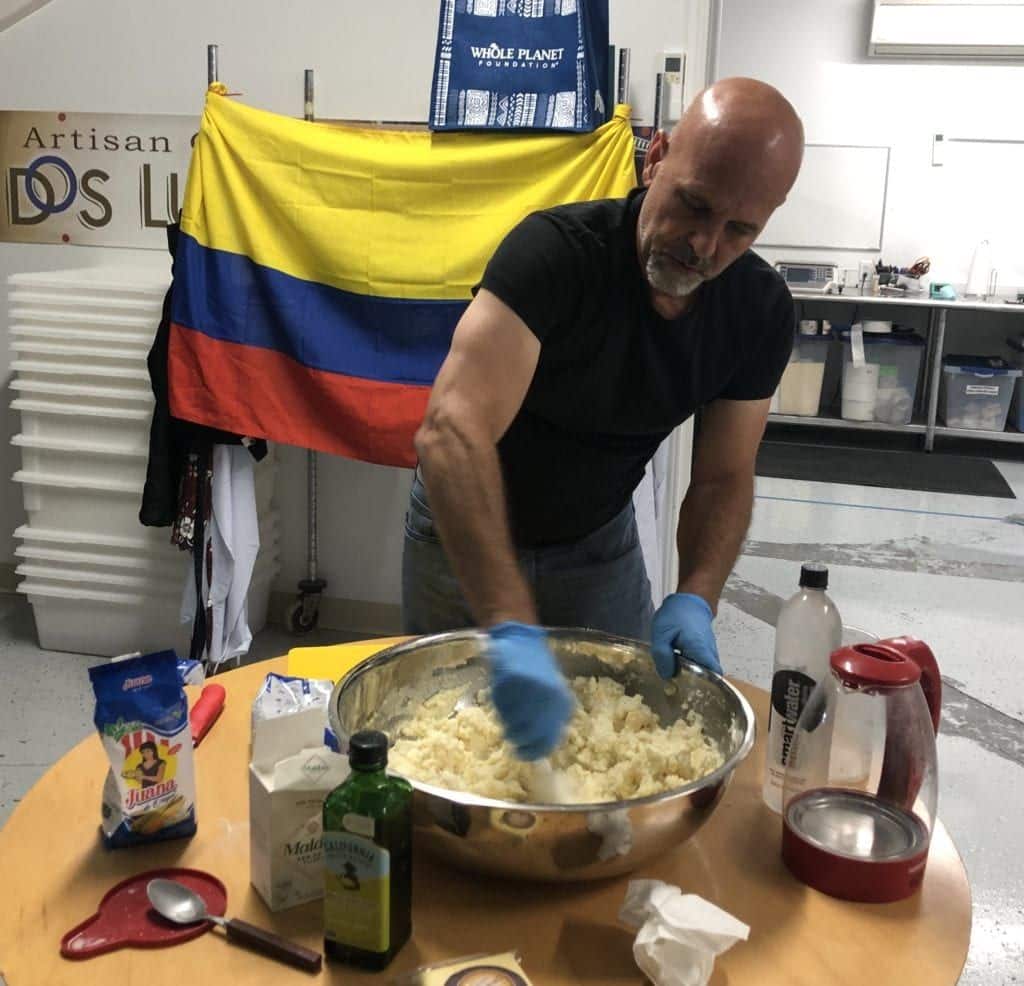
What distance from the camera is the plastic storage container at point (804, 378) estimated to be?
236 inches

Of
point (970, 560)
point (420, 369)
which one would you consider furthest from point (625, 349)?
point (970, 560)

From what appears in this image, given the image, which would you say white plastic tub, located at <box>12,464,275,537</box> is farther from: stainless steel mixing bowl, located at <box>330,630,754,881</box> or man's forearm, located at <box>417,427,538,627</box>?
stainless steel mixing bowl, located at <box>330,630,754,881</box>

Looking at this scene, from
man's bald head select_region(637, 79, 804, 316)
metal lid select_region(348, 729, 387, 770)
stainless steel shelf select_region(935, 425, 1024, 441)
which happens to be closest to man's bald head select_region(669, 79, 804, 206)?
man's bald head select_region(637, 79, 804, 316)

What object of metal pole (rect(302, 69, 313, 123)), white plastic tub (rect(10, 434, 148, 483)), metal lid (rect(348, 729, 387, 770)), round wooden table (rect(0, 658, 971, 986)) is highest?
metal pole (rect(302, 69, 313, 123))

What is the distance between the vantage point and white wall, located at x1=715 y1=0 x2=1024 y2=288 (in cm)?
595

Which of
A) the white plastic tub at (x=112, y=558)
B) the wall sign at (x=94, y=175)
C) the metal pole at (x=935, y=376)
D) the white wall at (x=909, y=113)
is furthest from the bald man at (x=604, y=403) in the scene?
the white wall at (x=909, y=113)

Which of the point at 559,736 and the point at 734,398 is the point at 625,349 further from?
the point at 559,736

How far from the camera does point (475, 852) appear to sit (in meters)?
0.91

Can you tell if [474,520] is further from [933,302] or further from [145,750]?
[933,302]

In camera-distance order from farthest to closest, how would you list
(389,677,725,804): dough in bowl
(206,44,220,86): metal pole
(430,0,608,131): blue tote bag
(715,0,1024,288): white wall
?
(715,0,1024,288): white wall
(206,44,220,86): metal pole
(430,0,608,131): blue tote bag
(389,677,725,804): dough in bowl

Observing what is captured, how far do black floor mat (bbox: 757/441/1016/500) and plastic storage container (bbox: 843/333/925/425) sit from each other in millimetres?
229

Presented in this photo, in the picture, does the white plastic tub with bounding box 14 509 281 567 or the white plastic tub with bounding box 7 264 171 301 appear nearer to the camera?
the white plastic tub with bounding box 7 264 171 301

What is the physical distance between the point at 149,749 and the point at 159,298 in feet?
6.93

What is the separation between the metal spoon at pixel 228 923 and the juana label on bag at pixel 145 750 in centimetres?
8
